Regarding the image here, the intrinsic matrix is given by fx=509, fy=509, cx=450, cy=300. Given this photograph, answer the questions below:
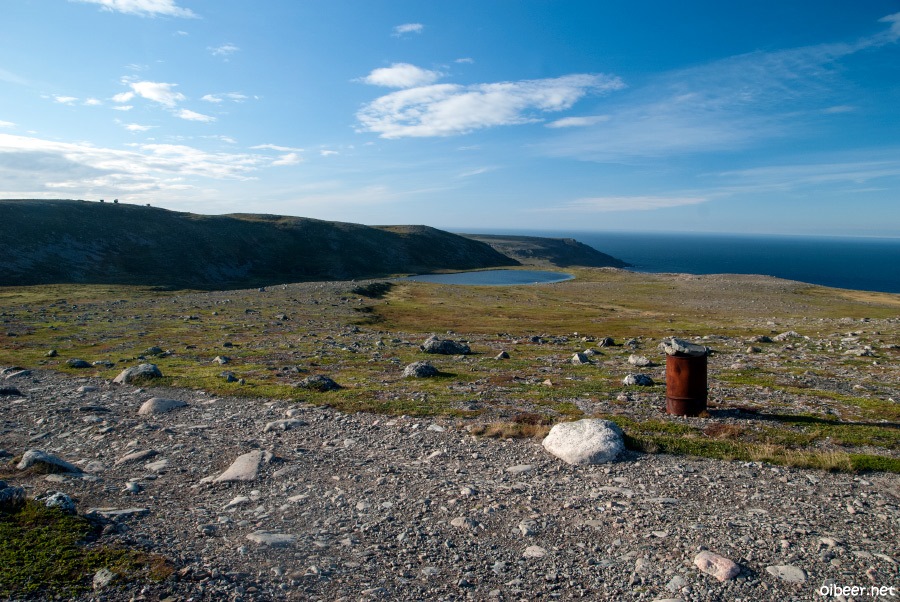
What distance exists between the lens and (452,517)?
9.61m

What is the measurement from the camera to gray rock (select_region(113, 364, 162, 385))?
2059cm

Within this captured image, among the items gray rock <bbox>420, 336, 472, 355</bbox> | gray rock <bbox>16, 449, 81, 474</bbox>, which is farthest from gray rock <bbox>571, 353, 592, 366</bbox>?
gray rock <bbox>16, 449, 81, 474</bbox>

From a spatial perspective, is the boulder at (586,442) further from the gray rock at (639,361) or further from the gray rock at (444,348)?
the gray rock at (444,348)

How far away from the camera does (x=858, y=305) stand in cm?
8325

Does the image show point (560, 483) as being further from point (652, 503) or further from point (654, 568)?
point (654, 568)

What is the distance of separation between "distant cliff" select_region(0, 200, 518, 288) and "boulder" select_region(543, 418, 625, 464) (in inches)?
3746

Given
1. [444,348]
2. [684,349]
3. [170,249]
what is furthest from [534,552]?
[170,249]

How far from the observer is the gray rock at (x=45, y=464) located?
37.0 feet

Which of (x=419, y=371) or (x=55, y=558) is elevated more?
(x=55, y=558)

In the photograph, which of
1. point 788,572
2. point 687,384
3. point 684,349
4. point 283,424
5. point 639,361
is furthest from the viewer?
point 639,361

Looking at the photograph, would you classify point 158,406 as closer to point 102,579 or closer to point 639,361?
point 102,579

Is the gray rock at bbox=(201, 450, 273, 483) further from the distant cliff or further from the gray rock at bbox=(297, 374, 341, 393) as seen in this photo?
the distant cliff

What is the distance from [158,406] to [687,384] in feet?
56.4

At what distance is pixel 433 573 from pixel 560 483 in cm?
421
